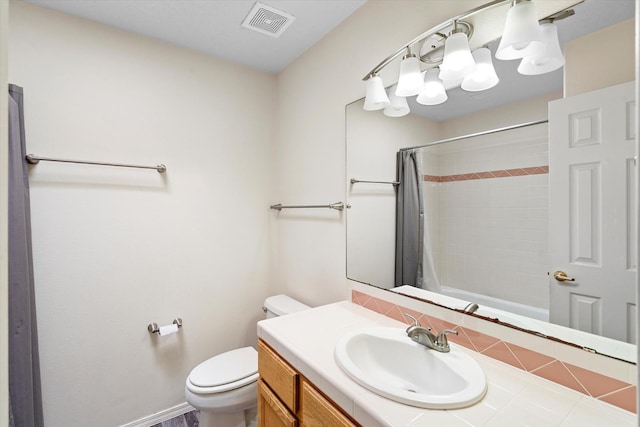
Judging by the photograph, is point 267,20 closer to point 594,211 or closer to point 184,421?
point 594,211

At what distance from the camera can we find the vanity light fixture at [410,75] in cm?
121

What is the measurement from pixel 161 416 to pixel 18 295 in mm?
1094

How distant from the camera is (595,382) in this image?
758mm

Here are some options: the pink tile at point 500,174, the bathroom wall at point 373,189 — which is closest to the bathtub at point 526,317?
the bathroom wall at point 373,189

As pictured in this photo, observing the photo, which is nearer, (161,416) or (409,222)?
(409,222)

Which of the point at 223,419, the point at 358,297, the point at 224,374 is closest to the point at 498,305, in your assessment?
the point at 358,297

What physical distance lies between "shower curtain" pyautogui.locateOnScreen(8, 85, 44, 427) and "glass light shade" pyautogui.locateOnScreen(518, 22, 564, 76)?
2.05 metres

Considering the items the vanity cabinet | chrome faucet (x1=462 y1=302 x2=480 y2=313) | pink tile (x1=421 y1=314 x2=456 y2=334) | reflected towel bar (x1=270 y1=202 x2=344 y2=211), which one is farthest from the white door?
reflected towel bar (x1=270 y1=202 x2=344 y2=211)

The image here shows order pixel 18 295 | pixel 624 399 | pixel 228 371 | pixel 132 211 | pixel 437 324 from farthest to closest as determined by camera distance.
A: pixel 132 211, pixel 228 371, pixel 18 295, pixel 437 324, pixel 624 399

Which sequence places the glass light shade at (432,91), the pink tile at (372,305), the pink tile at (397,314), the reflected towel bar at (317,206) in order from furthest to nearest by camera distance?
the reflected towel bar at (317,206) → the pink tile at (372,305) → the pink tile at (397,314) → the glass light shade at (432,91)

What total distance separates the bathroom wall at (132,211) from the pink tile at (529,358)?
1685mm

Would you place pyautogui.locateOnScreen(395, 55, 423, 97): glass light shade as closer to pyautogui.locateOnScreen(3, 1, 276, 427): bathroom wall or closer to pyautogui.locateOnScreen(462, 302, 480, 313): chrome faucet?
pyautogui.locateOnScreen(462, 302, 480, 313): chrome faucet

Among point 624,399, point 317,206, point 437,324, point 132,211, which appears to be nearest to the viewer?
point 624,399

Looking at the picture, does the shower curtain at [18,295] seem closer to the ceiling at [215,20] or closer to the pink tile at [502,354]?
the ceiling at [215,20]
